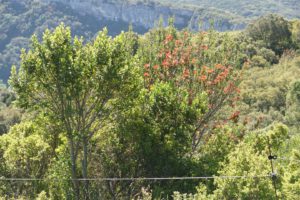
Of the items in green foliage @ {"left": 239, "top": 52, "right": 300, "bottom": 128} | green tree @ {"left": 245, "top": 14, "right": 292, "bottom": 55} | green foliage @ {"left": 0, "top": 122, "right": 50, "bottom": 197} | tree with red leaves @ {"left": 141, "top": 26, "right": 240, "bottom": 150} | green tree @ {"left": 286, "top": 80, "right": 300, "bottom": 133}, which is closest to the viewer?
tree with red leaves @ {"left": 141, "top": 26, "right": 240, "bottom": 150}

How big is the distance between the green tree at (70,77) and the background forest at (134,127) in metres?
0.03

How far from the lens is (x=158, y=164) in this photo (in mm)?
17500

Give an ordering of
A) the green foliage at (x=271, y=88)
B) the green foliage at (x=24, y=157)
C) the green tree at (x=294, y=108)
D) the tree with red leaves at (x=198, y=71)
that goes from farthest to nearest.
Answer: the green foliage at (x=271, y=88)
the green tree at (x=294, y=108)
the green foliage at (x=24, y=157)
the tree with red leaves at (x=198, y=71)

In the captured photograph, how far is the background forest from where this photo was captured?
14.4m

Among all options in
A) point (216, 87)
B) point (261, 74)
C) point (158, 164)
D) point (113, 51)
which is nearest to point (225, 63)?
point (216, 87)

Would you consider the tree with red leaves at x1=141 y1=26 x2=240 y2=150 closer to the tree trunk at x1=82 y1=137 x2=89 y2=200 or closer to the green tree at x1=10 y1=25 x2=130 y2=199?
the green tree at x1=10 y1=25 x2=130 y2=199

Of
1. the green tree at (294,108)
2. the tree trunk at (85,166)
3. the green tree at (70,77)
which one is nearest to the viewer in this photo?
the green tree at (70,77)

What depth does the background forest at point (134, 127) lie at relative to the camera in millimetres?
14430

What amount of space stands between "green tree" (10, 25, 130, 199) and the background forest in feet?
0.11

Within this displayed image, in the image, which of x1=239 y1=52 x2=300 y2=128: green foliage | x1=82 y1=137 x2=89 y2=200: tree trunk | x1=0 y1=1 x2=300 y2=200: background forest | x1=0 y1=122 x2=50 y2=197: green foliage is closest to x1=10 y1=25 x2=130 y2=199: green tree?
x1=0 y1=1 x2=300 y2=200: background forest

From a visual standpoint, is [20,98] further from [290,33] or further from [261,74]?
[290,33]

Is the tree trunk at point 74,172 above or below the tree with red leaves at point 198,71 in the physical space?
below

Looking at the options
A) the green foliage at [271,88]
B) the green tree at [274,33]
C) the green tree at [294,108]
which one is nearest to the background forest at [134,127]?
the green tree at [294,108]

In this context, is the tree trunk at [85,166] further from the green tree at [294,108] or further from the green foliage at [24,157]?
the green tree at [294,108]
